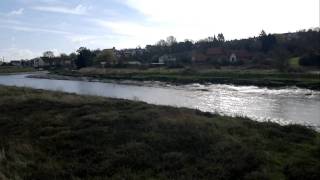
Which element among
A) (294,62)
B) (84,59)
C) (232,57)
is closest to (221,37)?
(232,57)

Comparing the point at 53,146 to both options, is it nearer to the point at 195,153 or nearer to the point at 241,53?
the point at 195,153

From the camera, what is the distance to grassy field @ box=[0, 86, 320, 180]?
10258mm

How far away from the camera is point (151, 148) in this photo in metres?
12.2

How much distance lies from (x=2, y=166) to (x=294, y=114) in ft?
62.0

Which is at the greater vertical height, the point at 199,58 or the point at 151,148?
the point at 199,58

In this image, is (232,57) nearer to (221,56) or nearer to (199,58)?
(221,56)

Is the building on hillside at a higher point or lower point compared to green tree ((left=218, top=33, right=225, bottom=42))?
lower

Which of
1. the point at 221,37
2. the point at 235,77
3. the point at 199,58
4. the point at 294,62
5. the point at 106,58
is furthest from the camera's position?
the point at 221,37

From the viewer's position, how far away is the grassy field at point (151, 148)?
10258 millimetres

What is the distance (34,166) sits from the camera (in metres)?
10.8

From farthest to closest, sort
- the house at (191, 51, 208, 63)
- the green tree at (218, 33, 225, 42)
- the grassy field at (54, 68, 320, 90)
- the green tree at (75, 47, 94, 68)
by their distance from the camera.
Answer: the green tree at (218, 33, 225, 42) → the green tree at (75, 47, 94, 68) → the house at (191, 51, 208, 63) → the grassy field at (54, 68, 320, 90)

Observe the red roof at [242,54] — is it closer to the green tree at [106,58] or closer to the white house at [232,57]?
the white house at [232,57]

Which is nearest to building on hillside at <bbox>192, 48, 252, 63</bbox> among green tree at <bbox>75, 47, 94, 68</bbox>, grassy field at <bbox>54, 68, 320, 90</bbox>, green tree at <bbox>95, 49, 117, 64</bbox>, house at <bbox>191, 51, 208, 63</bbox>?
house at <bbox>191, 51, 208, 63</bbox>

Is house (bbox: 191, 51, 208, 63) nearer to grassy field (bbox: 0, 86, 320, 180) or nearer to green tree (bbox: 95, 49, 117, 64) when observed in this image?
green tree (bbox: 95, 49, 117, 64)
